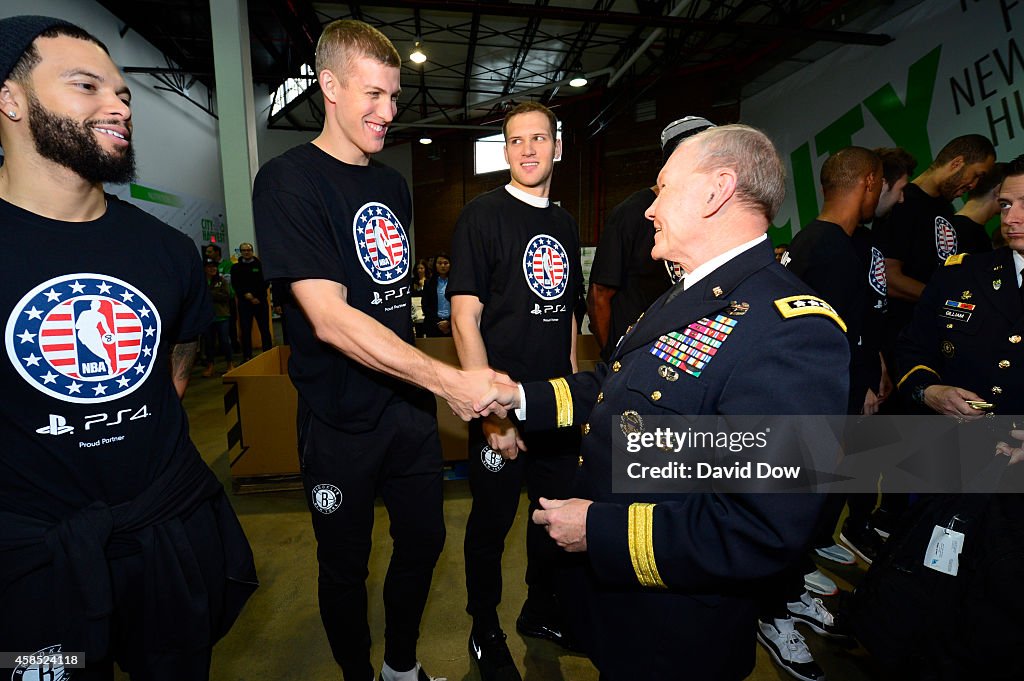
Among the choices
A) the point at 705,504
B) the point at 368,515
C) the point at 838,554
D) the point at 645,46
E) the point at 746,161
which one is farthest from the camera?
the point at 645,46

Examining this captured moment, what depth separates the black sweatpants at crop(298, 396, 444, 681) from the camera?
5.36 feet

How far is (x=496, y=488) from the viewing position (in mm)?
2039

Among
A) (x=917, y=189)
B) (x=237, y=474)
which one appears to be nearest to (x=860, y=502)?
(x=917, y=189)

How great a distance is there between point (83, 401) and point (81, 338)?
5.5 inches

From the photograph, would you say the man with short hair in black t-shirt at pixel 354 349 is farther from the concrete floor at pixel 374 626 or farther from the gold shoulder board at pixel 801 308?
the gold shoulder board at pixel 801 308

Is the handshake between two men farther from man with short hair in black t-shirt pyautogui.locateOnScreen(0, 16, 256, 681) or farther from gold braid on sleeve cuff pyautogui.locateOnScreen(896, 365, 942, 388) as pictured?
gold braid on sleeve cuff pyautogui.locateOnScreen(896, 365, 942, 388)

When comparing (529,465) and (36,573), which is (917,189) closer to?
(529,465)

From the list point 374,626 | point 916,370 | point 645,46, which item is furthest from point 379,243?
point 645,46

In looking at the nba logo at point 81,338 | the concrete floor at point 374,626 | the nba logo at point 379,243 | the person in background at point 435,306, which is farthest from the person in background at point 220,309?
the nba logo at point 81,338

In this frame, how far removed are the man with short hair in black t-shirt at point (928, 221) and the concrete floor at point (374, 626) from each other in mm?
1713

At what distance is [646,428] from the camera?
107 centimetres

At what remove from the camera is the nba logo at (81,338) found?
1.09m

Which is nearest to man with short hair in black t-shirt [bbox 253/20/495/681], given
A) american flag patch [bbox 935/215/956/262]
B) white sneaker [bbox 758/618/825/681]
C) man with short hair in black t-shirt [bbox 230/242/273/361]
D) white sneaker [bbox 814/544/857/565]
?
white sneaker [bbox 758/618/825/681]

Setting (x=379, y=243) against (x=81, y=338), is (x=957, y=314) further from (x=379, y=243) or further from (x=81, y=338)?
(x=81, y=338)
